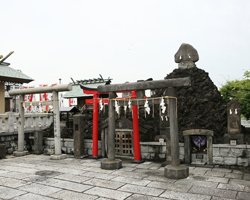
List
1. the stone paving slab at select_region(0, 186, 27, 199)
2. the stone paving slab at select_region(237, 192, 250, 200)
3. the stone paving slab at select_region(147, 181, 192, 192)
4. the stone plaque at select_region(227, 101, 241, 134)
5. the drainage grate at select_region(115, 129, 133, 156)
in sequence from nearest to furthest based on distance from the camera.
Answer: the stone paving slab at select_region(237, 192, 250, 200), the stone paving slab at select_region(0, 186, 27, 199), the stone paving slab at select_region(147, 181, 192, 192), the stone plaque at select_region(227, 101, 241, 134), the drainage grate at select_region(115, 129, 133, 156)

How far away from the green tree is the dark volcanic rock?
2130mm

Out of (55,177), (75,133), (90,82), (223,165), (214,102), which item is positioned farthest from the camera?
(90,82)

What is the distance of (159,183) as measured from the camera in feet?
26.1

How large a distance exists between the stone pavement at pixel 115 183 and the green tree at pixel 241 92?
688cm

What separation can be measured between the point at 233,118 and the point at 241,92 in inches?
274

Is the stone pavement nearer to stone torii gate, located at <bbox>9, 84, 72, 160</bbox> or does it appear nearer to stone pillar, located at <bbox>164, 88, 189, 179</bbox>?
stone pillar, located at <bbox>164, 88, 189, 179</bbox>

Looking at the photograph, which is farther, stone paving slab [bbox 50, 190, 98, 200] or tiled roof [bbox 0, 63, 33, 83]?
tiled roof [bbox 0, 63, 33, 83]

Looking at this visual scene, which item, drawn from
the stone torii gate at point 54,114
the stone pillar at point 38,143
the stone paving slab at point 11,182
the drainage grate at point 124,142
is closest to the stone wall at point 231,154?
the drainage grate at point 124,142

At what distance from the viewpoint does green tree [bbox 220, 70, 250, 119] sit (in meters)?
15.3

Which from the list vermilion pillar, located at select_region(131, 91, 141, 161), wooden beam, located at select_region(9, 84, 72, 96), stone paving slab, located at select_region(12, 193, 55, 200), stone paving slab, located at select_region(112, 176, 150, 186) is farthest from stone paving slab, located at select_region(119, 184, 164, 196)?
wooden beam, located at select_region(9, 84, 72, 96)

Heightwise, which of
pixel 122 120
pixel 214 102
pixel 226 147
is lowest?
pixel 226 147

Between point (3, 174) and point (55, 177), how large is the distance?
2344mm

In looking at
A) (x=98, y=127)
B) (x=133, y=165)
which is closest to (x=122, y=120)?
(x=98, y=127)

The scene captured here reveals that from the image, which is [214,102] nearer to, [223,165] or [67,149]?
[223,165]
